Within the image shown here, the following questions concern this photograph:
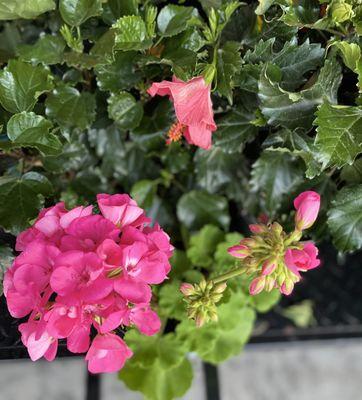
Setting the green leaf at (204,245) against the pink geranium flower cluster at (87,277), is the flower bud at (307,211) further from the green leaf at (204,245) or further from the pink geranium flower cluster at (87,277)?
the green leaf at (204,245)

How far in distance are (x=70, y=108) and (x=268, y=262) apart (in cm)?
31

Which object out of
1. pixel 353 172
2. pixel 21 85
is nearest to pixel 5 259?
pixel 21 85

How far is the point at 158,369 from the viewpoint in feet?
2.59

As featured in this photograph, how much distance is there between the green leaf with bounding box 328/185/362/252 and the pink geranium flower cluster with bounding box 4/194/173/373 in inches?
8.8

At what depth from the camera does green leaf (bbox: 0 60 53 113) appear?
586mm

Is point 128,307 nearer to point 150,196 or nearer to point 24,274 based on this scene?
point 24,274

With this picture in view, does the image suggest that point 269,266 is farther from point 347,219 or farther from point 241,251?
point 347,219

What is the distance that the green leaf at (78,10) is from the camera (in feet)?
1.96

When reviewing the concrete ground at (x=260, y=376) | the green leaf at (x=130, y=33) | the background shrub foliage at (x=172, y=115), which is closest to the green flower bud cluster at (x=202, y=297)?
the background shrub foliage at (x=172, y=115)

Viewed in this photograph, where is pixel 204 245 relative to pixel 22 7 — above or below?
below

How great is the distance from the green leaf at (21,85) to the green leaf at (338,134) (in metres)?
0.29

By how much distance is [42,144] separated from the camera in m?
0.58

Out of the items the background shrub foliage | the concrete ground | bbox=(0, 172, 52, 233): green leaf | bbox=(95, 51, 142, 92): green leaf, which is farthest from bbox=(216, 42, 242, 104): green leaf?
the concrete ground

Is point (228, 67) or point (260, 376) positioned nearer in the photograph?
point (228, 67)
